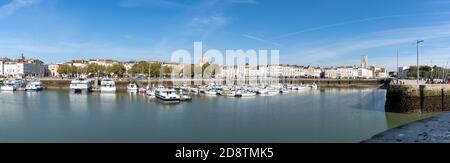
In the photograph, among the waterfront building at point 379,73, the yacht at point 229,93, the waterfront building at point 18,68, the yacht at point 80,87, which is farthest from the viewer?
the waterfront building at point 379,73

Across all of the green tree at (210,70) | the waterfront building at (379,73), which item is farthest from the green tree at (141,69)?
the waterfront building at (379,73)

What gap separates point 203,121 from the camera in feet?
62.5

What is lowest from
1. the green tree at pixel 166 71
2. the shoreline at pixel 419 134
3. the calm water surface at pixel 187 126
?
the calm water surface at pixel 187 126

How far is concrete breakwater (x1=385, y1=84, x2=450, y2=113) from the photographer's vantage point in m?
21.1

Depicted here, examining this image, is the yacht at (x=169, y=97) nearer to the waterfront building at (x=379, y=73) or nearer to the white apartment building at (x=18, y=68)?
the white apartment building at (x=18, y=68)

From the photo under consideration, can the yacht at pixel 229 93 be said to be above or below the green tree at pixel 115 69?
below

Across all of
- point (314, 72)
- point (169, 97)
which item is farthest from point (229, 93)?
point (314, 72)

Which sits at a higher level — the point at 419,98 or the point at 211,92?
the point at 419,98

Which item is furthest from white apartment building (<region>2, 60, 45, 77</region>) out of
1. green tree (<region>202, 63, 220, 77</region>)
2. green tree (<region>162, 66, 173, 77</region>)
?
green tree (<region>202, 63, 220, 77</region>)

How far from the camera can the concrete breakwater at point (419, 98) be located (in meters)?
21.1

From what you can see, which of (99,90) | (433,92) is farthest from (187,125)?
(99,90)

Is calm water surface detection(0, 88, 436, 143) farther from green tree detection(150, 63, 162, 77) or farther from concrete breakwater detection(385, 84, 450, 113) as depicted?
green tree detection(150, 63, 162, 77)

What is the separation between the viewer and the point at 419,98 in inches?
832

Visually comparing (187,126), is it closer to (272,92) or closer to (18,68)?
(272,92)
